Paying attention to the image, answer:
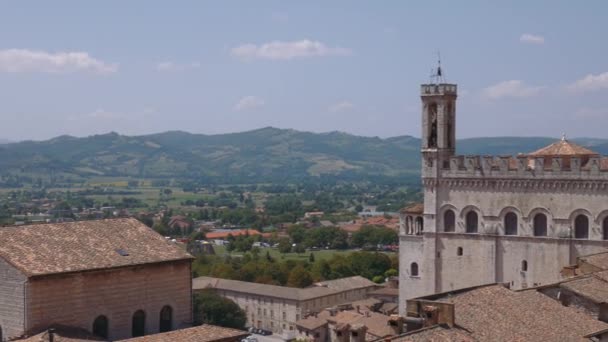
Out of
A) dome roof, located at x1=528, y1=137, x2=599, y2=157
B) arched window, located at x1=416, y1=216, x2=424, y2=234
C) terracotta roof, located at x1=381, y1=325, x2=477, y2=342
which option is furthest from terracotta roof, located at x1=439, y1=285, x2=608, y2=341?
arched window, located at x1=416, y1=216, x2=424, y2=234

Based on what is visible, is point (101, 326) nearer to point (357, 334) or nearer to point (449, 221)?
point (357, 334)

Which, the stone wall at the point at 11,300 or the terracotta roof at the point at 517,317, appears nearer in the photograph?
the terracotta roof at the point at 517,317

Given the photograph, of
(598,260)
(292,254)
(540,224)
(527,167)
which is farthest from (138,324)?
(292,254)

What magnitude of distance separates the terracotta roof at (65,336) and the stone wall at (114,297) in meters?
0.34

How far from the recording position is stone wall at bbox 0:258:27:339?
106ft

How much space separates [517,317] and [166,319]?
14732 millimetres

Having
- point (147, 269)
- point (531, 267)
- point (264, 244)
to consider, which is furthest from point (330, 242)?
point (147, 269)

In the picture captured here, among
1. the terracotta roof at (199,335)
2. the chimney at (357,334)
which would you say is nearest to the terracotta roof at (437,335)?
the chimney at (357,334)

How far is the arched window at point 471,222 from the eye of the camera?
5106 centimetres

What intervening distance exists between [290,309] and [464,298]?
185 feet

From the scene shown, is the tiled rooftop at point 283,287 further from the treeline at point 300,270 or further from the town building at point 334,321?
the treeline at point 300,270

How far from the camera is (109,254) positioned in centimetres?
3575

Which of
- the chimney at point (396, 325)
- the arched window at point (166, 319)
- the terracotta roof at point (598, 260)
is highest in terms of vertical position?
the terracotta roof at point (598, 260)

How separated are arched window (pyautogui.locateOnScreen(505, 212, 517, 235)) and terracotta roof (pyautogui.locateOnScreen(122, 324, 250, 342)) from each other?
2070 cm
